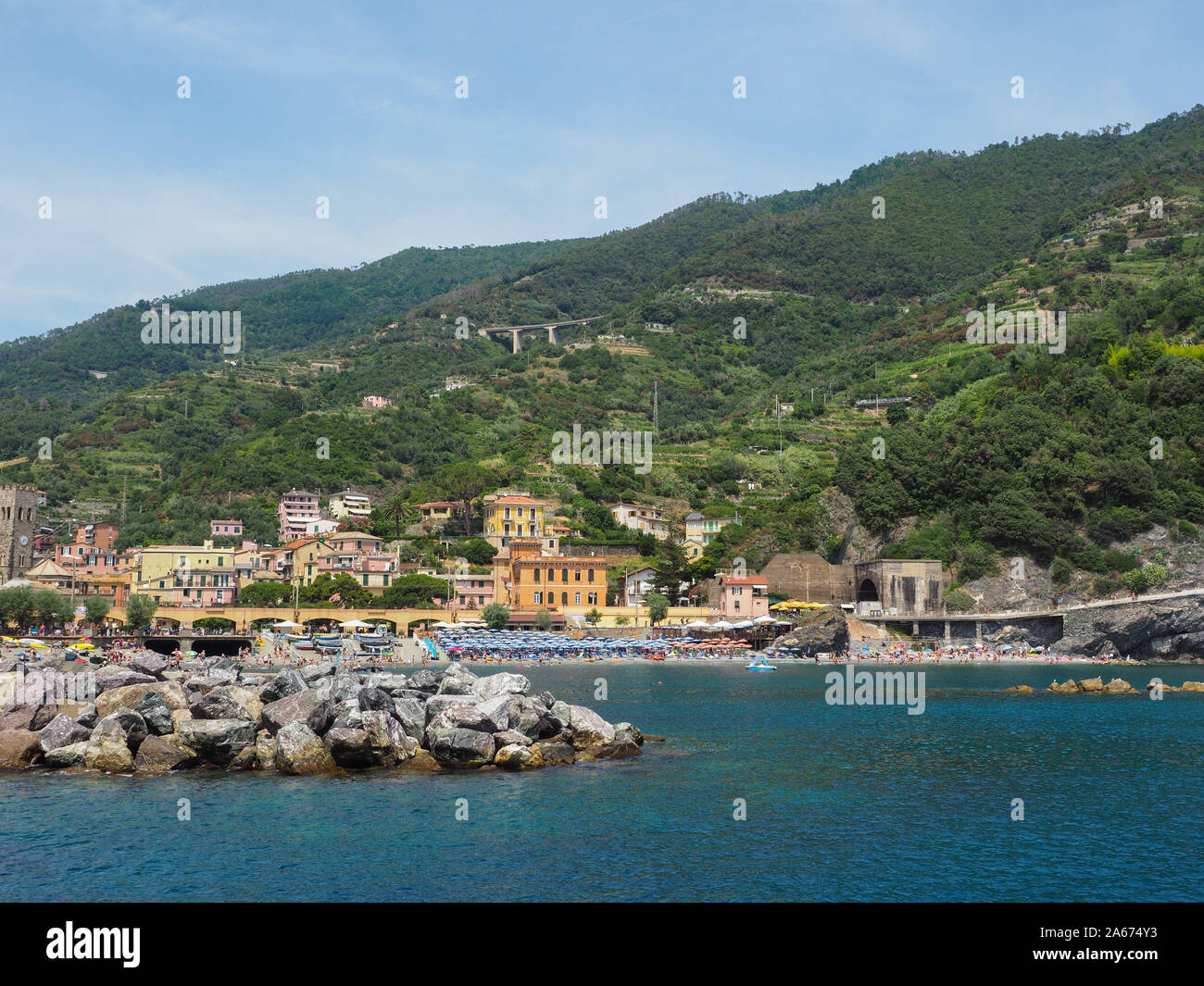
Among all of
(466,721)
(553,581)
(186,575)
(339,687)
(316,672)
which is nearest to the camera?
(466,721)

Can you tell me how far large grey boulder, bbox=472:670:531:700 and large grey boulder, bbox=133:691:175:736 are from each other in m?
8.20

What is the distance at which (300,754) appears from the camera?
86.1 feet

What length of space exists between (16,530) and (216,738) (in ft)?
234

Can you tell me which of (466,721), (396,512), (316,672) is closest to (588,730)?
(466,721)

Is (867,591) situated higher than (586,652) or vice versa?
(867,591)

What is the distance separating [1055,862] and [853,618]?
197 ft

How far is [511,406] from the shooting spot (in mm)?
136375

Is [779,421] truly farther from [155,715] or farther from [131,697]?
[155,715]

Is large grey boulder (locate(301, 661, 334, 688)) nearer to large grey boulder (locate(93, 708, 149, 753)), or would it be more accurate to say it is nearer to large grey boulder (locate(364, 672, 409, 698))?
large grey boulder (locate(364, 672, 409, 698))

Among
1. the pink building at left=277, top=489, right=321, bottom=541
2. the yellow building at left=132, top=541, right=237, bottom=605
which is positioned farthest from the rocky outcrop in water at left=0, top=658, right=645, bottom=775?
the pink building at left=277, top=489, right=321, bottom=541

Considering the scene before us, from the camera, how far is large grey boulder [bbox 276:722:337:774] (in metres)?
26.1

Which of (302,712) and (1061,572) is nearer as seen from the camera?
(302,712)

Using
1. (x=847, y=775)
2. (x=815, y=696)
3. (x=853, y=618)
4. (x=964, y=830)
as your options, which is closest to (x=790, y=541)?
(x=853, y=618)
